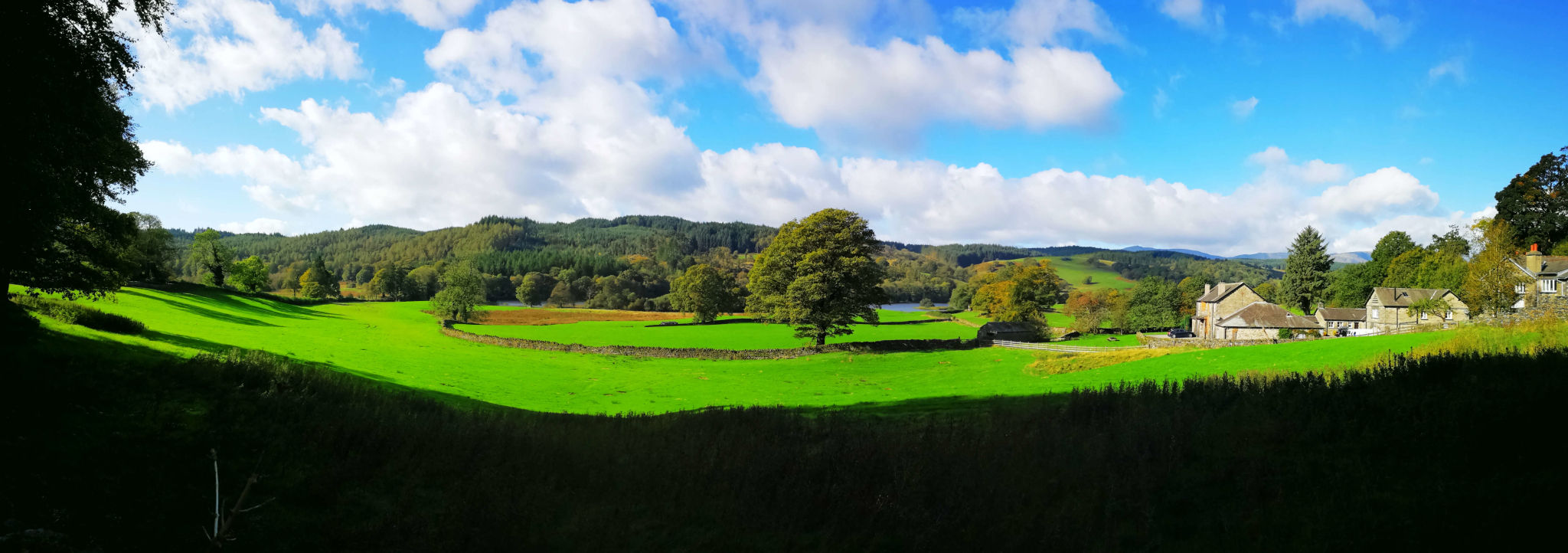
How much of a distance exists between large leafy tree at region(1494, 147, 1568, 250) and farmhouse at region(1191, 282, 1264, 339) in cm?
1827

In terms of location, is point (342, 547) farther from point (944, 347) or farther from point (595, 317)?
point (595, 317)

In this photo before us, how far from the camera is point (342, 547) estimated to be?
20.4ft

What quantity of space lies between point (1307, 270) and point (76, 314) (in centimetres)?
9545

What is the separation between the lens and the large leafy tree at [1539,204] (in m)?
50.0

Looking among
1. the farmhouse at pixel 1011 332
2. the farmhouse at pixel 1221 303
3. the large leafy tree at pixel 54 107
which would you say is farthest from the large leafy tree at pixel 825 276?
the farmhouse at pixel 1221 303

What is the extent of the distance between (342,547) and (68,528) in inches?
79.1

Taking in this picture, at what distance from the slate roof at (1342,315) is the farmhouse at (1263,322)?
2125mm

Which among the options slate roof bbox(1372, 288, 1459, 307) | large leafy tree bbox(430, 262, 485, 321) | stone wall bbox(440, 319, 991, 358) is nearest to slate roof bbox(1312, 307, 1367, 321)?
slate roof bbox(1372, 288, 1459, 307)

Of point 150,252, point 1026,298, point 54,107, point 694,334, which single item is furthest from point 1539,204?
point 150,252

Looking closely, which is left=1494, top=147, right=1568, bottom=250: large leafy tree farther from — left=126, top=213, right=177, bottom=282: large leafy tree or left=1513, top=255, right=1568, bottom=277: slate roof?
left=126, top=213, right=177, bottom=282: large leafy tree

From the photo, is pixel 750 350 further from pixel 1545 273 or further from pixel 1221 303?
pixel 1545 273

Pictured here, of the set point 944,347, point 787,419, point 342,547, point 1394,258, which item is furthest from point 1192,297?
point 342,547

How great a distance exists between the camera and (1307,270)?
234 ft

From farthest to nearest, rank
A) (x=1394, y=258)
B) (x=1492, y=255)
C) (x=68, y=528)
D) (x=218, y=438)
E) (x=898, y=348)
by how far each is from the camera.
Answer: (x=1394, y=258) → (x=898, y=348) → (x=1492, y=255) → (x=218, y=438) → (x=68, y=528)
